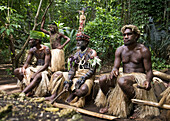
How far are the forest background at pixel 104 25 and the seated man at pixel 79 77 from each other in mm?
2860

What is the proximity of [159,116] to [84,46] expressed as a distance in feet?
5.81

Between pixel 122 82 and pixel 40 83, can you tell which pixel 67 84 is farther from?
pixel 122 82

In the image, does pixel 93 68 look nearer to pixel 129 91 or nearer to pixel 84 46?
pixel 84 46

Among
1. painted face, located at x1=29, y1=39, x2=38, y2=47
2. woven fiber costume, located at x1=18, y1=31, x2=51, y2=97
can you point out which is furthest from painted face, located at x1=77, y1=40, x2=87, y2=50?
painted face, located at x1=29, y1=39, x2=38, y2=47

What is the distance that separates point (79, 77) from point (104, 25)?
11.7ft

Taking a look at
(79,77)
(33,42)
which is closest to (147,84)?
(79,77)

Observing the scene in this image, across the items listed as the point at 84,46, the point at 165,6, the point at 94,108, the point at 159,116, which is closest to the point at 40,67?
the point at 84,46

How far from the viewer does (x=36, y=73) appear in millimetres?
3268

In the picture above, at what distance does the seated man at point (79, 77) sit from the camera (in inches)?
105

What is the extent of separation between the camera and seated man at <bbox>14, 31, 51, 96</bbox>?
10.3ft

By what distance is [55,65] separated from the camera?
14.4 ft

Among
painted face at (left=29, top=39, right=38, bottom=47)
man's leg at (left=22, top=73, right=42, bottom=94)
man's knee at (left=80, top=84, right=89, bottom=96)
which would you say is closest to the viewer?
man's knee at (left=80, top=84, right=89, bottom=96)

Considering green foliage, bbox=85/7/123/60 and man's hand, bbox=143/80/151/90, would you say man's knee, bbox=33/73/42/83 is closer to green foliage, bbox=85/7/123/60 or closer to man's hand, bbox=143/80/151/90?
man's hand, bbox=143/80/151/90

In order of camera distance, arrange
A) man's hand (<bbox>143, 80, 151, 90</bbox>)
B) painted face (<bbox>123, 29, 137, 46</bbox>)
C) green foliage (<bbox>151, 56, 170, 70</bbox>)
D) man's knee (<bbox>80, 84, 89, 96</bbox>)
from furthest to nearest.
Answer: green foliage (<bbox>151, 56, 170, 70</bbox>) < man's knee (<bbox>80, 84, 89, 96</bbox>) < painted face (<bbox>123, 29, 137, 46</bbox>) < man's hand (<bbox>143, 80, 151, 90</bbox>)
